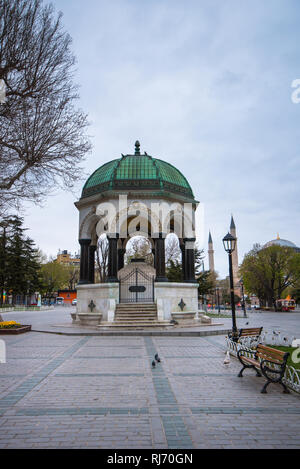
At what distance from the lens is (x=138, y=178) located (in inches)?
726

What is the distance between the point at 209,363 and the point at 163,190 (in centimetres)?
1140

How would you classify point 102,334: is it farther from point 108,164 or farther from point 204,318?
point 108,164

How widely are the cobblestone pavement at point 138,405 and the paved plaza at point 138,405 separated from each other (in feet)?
0.04

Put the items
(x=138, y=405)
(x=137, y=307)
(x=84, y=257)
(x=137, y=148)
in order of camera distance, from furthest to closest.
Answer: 1. (x=137, y=148)
2. (x=84, y=257)
3. (x=137, y=307)
4. (x=138, y=405)

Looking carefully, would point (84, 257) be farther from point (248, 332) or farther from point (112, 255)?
point (248, 332)

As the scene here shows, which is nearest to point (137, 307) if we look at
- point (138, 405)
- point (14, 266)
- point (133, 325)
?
point (133, 325)

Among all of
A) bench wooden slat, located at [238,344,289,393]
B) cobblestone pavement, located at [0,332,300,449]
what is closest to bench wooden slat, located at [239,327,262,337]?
cobblestone pavement, located at [0,332,300,449]

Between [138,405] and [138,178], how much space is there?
1469 cm

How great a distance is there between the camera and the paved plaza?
3.76m

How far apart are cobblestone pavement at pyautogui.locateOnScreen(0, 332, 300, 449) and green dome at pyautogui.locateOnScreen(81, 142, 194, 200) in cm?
1093

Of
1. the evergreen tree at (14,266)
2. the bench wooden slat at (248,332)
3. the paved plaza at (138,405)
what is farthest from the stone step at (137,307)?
the evergreen tree at (14,266)

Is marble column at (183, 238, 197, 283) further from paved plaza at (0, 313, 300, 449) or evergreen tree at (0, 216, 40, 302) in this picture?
evergreen tree at (0, 216, 40, 302)
